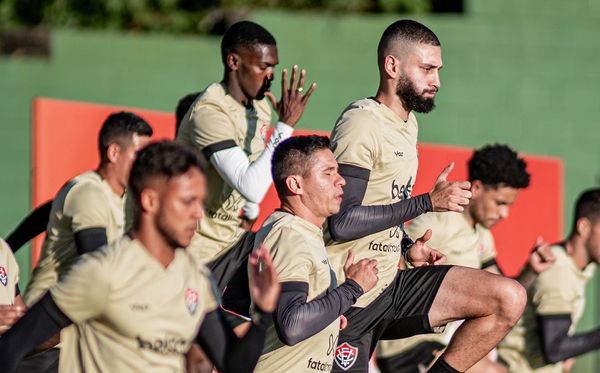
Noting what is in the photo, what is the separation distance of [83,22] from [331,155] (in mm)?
8306

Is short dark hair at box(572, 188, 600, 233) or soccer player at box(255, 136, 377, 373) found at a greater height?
soccer player at box(255, 136, 377, 373)

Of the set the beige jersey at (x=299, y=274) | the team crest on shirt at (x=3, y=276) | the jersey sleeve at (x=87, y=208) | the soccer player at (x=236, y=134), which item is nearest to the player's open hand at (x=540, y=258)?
the soccer player at (x=236, y=134)

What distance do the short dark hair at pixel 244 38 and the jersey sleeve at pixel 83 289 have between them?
9.79 ft

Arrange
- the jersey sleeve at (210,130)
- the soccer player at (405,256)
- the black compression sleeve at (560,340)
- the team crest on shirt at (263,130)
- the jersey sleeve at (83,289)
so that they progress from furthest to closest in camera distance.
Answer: the black compression sleeve at (560,340) → the team crest on shirt at (263,130) → the jersey sleeve at (210,130) → the soccer player at (405,256) → the jersey sleeve at (83,289)

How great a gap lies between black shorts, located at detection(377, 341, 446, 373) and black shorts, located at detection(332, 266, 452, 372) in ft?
6.50

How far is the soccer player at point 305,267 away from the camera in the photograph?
578 centimetres

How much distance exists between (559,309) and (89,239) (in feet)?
11.9

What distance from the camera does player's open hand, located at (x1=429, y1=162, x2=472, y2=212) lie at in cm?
629

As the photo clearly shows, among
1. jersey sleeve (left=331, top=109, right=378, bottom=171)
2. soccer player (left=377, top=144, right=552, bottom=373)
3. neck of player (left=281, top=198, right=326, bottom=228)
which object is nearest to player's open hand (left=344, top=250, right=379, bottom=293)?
neck of player (left=281, top=198, right=326, bottom=228)

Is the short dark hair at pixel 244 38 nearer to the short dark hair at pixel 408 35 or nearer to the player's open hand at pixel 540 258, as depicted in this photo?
the short dark hair at pixel 408 35

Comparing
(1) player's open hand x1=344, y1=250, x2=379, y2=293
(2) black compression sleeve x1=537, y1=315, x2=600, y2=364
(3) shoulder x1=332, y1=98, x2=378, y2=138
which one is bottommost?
(2) black compression sleeve x1=537, y1=315, x2=600, y2=364

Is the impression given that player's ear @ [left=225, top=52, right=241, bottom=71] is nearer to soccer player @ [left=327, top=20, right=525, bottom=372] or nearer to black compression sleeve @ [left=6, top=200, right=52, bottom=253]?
soccer player @ [left=327, top=20, right=525, bottom=372]

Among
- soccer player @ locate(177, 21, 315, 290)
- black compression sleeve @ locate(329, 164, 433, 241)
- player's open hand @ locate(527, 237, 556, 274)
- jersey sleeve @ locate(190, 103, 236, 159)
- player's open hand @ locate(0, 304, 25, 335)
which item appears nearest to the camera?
player's open hand @ locate(0, 304, 25, 335)

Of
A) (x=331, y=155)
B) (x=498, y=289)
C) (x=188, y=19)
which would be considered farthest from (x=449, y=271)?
(x=188, y=19)
